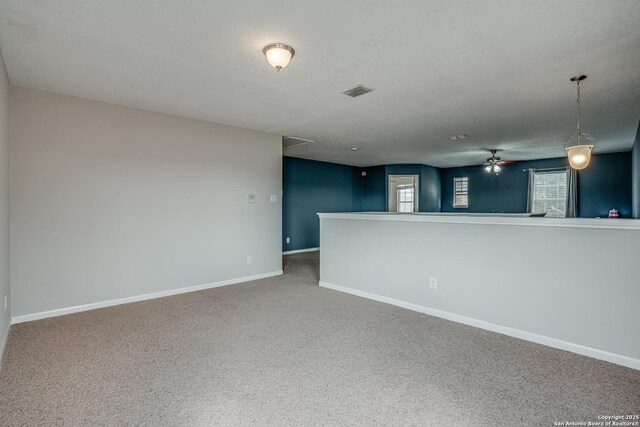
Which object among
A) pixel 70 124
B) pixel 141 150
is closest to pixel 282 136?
pixel 141 150

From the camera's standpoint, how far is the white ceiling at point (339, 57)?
209cm

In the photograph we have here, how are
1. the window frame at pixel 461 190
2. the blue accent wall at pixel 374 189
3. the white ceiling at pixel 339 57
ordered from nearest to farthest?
the white ceiling at pixel 339 57, the blue accent wall at pixel 374 189, the window frame at pixel 461 190

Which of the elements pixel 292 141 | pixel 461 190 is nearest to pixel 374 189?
pixel 461 190

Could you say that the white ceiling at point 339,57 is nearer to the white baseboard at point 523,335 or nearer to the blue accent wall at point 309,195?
the white baseboard at point 523,335

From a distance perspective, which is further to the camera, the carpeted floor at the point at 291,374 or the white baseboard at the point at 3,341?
the white baseboard at the point at 3,341

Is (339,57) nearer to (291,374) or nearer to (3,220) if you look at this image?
(291,374)

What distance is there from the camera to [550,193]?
8461 millimetres

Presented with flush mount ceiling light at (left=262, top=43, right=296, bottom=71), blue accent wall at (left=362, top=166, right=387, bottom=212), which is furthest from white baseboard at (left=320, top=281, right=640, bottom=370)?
blue accent wall at (left=362, top=166, right=387, bottom=212)

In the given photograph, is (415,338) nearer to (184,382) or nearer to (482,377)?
(482,377)

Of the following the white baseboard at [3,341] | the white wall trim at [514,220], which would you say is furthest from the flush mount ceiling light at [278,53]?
the white baseboard at [3,341]

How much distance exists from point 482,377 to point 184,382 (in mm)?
2036

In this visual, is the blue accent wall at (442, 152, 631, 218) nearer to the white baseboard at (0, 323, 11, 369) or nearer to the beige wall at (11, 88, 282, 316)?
the beige wall at (11, 88, 282, 316)

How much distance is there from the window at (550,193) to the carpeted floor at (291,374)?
6.98 metres

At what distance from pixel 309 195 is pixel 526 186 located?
5.79 m
